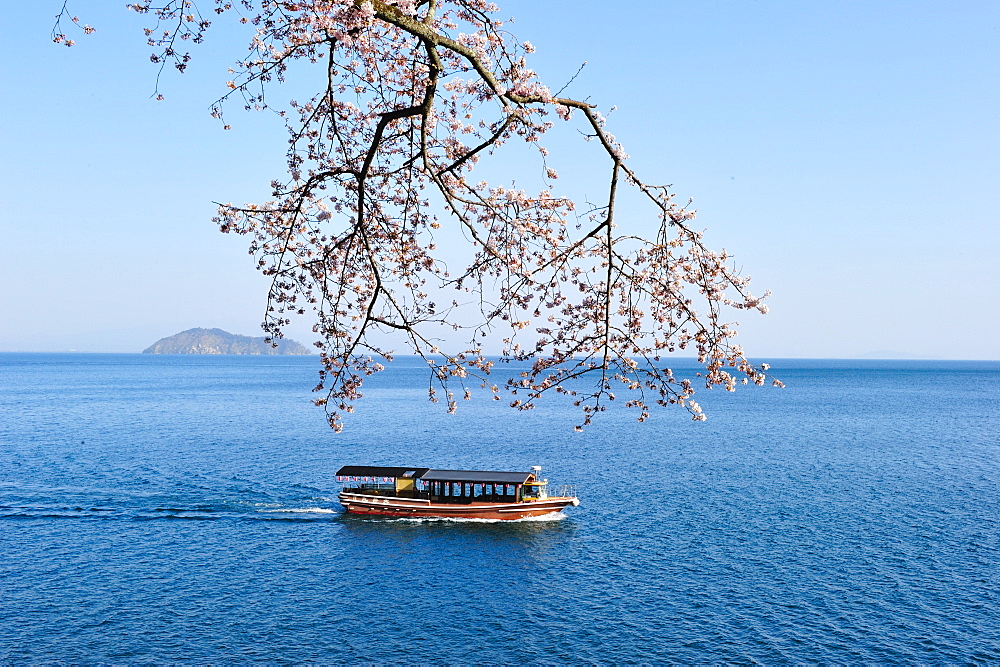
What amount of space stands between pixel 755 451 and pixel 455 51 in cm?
8041

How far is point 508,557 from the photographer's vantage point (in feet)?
143

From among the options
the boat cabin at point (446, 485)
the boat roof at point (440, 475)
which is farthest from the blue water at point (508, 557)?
the boat roof at point (440, 475)

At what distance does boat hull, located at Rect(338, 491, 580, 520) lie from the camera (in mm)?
52750

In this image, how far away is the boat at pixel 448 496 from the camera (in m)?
52.9

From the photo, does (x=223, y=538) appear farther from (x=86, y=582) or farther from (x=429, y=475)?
(x=429, y=475)

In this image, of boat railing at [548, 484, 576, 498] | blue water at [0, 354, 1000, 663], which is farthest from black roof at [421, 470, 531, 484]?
blue water at [0, 354, 1000, 663]

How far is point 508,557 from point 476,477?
12.4 meters

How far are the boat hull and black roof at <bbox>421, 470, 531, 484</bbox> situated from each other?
6.26 feet

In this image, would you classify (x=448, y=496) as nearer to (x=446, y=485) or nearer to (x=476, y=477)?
(x=446, y=485)

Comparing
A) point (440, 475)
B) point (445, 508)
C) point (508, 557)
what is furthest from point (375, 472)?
point (508, 557)

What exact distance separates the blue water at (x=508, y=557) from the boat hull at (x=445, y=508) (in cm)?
131

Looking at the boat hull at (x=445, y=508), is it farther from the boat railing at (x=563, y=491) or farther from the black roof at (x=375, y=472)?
the boat railing at (x=563, y=491)

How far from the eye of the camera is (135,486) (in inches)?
2311

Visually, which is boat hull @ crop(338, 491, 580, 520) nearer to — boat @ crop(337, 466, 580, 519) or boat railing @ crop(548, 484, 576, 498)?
boat @ crop(337, 466, 580, 519)
